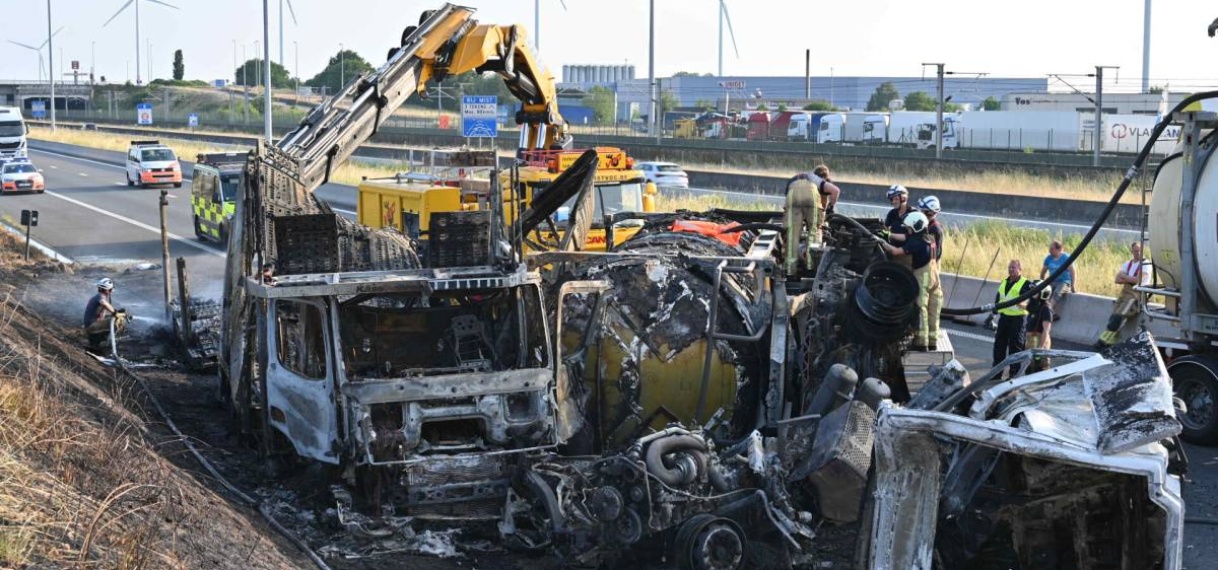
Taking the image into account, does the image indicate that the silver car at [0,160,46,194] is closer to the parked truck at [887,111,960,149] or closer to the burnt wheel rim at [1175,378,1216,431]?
the parked truck at [887,111,960,149]

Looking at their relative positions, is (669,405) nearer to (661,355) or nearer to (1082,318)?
(661,355)

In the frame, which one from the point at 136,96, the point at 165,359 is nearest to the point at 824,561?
the point at 165,359

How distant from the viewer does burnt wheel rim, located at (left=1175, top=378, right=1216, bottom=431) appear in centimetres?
1217

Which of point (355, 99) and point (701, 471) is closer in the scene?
point (701, 471)

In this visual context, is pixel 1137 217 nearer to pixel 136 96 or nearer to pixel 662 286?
pixel 662 286

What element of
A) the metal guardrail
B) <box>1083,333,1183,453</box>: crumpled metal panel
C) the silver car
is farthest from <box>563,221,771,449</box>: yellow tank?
the silver car

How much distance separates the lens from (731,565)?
8141 millimetres

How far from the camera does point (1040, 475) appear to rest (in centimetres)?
672

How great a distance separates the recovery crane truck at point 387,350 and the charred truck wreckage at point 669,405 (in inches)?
0.7

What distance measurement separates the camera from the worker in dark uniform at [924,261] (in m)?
12.3

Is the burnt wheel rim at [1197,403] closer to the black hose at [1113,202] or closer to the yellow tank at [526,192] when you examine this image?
the black hose at [1113,202]

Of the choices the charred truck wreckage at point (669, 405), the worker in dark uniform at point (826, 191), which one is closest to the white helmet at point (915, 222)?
the charred truck wreckage at point (669, 405)

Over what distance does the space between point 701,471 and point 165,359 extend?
9276mm

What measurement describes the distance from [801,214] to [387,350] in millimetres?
5628
